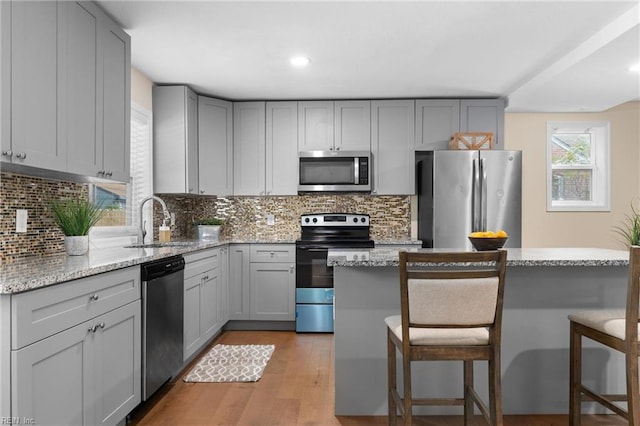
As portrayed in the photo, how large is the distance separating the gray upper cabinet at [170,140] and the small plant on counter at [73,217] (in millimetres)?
1508

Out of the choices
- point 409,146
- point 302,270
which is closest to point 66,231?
point 302,270

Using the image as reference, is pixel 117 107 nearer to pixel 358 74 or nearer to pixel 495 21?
pixel 358 74

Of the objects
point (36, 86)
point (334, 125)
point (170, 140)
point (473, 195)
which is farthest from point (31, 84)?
point (473, 195)

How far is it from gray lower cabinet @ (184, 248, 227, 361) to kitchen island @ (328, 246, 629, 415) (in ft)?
4.36

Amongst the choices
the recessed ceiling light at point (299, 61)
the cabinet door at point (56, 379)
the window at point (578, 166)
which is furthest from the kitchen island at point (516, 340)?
the window at point (578, 166)

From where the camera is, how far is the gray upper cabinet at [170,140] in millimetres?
4234

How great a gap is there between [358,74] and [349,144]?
0.97 metres

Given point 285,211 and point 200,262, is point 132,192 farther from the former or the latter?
point 285,211

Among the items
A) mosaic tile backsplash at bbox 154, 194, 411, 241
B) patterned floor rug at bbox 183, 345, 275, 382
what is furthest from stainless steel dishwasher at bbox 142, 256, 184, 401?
mosaic tile backsplash at bbox 154, 194, 411, 241

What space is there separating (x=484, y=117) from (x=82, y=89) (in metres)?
3.80

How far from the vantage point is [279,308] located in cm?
447

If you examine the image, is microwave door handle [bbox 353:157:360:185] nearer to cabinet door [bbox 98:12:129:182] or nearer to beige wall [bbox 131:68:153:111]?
beige wall [bbox 131:68:153:111]

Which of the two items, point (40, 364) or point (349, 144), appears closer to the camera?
point (40, 364)

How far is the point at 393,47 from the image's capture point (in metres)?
3.27
